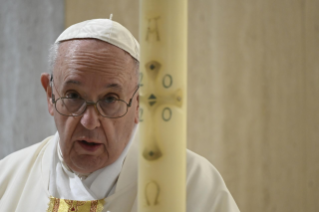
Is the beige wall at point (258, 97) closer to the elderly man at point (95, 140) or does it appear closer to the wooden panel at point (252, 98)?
the wooden panel at point (252, 98)

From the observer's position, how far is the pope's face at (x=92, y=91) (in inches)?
58.0

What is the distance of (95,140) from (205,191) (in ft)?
1.70

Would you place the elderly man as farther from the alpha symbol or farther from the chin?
the alpha symbol

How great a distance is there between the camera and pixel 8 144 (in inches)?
109

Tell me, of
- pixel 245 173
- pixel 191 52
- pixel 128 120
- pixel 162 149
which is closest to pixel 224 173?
pixel 245 173

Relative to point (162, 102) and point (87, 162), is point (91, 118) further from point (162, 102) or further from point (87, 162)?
point (162, 102)

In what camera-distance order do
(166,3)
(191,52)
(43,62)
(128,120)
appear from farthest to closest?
(191,52)
(43,62)
(128,120)
(166,3)

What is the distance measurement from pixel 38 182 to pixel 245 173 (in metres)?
2.10

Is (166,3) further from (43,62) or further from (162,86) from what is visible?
(43,62)

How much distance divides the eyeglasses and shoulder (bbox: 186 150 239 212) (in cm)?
41

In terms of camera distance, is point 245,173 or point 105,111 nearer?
point 105,111

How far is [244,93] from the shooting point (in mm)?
3232

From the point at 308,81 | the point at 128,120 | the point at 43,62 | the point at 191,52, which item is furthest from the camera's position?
the point at 308,81

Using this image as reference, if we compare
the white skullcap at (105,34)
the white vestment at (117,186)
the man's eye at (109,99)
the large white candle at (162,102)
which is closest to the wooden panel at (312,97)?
the white vestment at (117,186)
